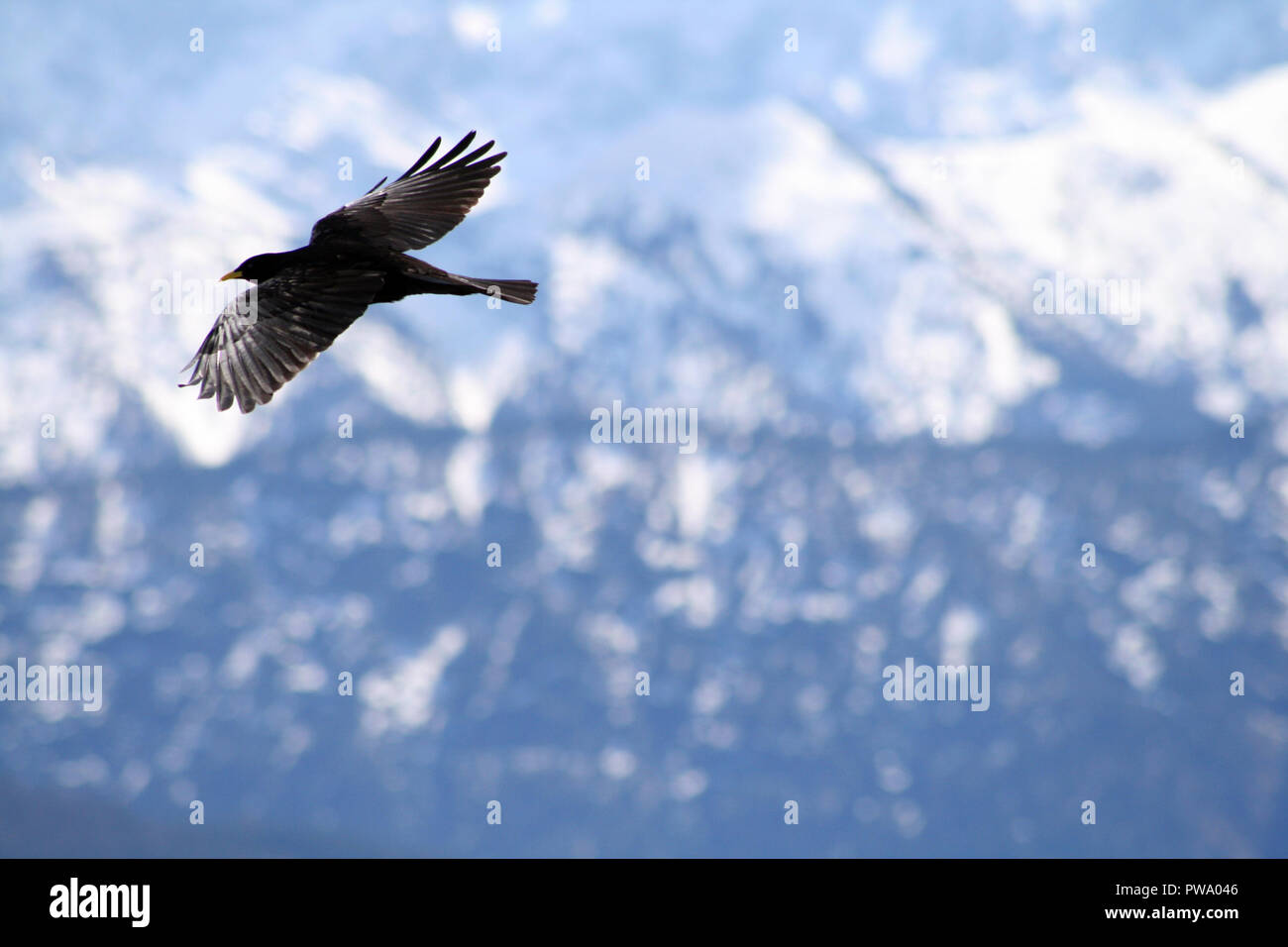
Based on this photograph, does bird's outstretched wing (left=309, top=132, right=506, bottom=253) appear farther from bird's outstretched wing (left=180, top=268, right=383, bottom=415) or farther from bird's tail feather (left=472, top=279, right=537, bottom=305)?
bird's outstretched wing (left=180, top=268, right=383, bottom=415)

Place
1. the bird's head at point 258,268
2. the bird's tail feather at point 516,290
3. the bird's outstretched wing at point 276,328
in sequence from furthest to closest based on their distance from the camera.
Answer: the bird's tail feather at point 516,290 < the bird's head at point 258,268 < the bird's outstretched wing at point 276,328

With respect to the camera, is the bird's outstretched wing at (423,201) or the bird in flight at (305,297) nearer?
the bird in flight at (305,297)

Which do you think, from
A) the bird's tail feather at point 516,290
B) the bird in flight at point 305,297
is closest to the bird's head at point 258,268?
the bird in flight at point 305,297

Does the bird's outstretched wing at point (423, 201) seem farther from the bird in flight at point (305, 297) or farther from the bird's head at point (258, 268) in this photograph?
the bird's head at point (258, 268)

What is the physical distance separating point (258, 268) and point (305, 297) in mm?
818

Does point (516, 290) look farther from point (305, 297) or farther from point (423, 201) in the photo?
point (305, 297)

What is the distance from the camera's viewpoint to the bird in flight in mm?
11750

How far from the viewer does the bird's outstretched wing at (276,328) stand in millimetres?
11734

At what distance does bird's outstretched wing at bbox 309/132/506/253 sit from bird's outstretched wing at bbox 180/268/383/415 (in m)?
1.21

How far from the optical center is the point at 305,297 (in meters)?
12.1

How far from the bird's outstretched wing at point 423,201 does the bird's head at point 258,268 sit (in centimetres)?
99

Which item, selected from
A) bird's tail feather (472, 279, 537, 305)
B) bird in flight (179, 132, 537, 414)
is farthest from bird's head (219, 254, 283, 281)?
bird's tail feather (472, 279, 537, 305)
